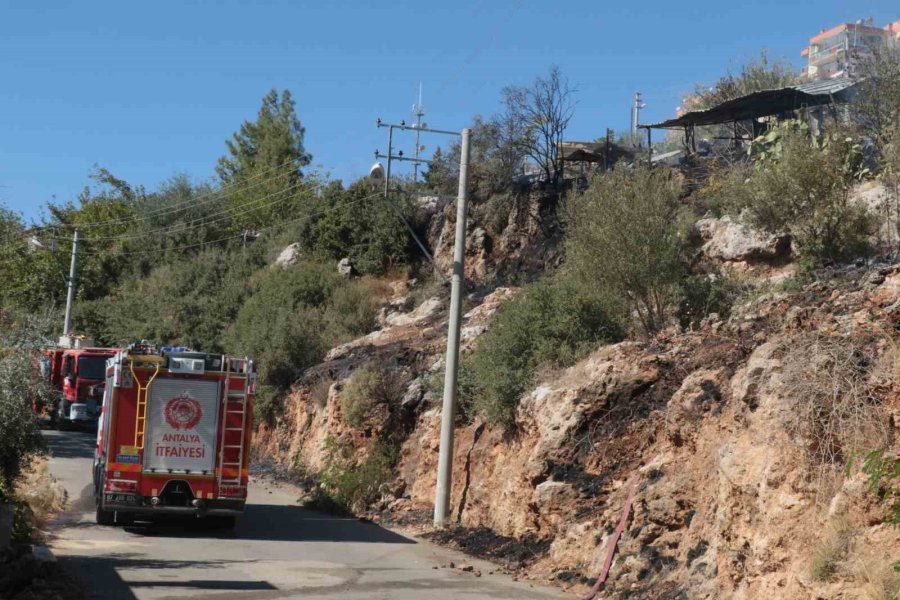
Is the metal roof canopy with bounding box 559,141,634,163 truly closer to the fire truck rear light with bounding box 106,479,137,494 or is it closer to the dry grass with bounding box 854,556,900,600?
the fire truck rear light with bounding box 106,479,137,494

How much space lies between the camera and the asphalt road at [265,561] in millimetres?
13383

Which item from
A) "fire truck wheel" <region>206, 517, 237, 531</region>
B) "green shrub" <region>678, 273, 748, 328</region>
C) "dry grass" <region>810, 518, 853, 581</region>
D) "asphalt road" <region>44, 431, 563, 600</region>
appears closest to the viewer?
"dry grass" <region>810, 518, 853, 581</region>

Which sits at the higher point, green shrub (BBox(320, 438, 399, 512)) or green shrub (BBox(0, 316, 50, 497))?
green shrub (BBox(0, 316, 50, 497))

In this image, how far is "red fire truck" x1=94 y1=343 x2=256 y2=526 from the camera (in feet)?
59.3

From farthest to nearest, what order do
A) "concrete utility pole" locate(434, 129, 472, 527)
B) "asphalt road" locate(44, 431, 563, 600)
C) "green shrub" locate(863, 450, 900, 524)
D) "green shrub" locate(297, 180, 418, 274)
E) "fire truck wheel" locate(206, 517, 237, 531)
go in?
"green shrub" locate(297, 180, 418, 274) → "concrete utility pole" locate(434, 129, 472, 527) → "fire truck wheel" locate(206, 517, 237, 531) → "asphalt road" locate(44, 431, 563, 600) → "green shrub" locate(863, 450, 900, 524)

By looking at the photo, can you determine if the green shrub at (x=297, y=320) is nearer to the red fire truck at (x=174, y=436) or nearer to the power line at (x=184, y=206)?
the red fire truck at (x=174, y=436)

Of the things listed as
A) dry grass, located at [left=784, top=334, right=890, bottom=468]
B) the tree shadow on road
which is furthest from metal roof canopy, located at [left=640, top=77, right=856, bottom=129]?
dry grass, located at [left=784, top=334, right=890, bottom=468]

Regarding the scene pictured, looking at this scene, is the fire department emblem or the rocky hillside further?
the fire department emblem

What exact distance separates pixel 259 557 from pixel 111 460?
3.57 m

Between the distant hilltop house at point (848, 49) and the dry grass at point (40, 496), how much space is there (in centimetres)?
2412

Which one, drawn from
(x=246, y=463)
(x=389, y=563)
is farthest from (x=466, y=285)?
(x=389, y=563)

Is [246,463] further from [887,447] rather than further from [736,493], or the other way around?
[887,447]

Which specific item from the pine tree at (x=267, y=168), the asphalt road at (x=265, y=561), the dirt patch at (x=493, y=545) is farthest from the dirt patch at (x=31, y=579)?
the pine tree at (x=267, y=168)

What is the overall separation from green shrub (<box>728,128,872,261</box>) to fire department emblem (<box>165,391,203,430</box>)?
12.1 meters
